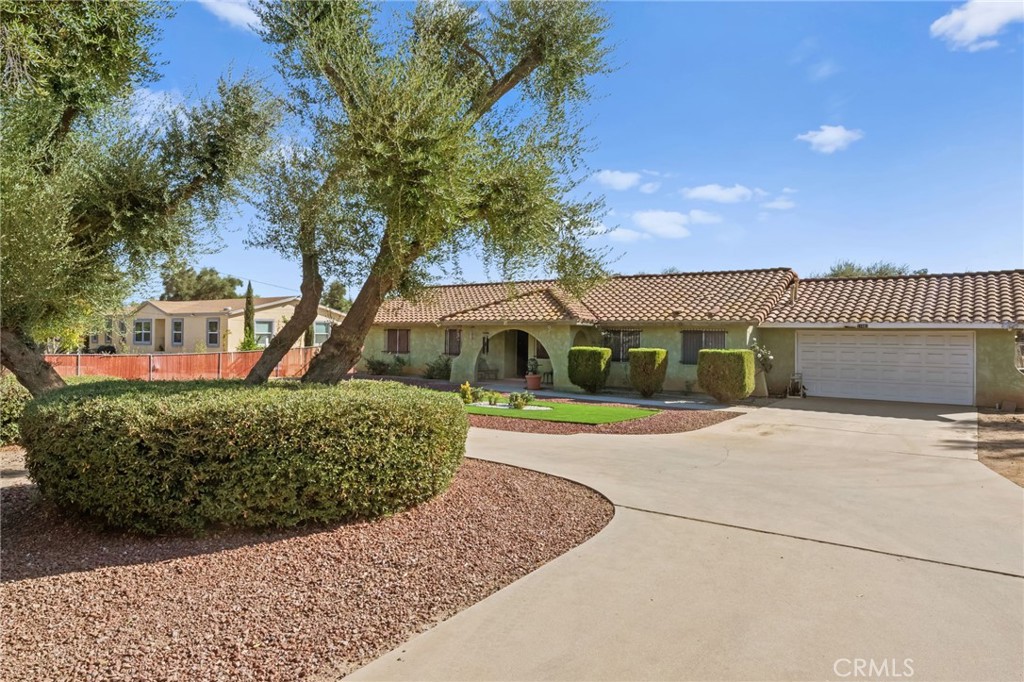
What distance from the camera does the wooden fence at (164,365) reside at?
1859 cm

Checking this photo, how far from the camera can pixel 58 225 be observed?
6121 mm

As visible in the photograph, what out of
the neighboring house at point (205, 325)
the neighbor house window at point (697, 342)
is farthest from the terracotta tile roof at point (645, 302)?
the neighboring house at point (205, 325)

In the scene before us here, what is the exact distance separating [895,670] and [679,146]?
12.0 meters

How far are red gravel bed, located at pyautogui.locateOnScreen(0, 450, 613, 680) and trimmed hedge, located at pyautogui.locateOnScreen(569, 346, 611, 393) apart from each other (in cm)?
1344

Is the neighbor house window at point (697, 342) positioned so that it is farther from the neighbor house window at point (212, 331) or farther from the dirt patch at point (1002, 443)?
the neighbor house window at point (212, 331)

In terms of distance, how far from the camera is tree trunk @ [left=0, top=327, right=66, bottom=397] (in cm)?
695

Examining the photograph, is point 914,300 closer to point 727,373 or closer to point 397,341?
point 727,373

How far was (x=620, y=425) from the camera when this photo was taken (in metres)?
12.7

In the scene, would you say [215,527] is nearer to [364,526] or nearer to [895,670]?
[364,526]

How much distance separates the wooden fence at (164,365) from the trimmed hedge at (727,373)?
526 inches

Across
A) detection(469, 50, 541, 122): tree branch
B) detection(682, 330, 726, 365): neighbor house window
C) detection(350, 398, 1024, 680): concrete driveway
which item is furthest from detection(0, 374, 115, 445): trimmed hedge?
detection(682, 330, 726, 365): neighbor house window

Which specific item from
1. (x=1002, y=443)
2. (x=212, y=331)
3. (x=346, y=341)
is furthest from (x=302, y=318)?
(x=212, y=331)

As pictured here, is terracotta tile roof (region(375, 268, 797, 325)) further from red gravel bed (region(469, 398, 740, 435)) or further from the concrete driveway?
the concrete driveway

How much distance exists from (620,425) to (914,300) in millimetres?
12220
